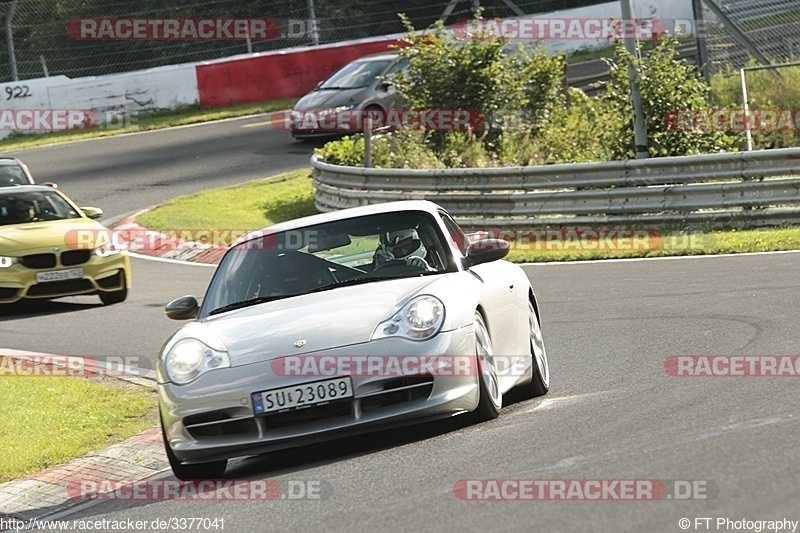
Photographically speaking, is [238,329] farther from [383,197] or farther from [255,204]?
[255,204]

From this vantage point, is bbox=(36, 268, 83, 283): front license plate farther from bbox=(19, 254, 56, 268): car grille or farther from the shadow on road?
the shadow on road

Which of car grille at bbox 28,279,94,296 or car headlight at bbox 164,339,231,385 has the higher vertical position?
car headlight at bbox 164,339,231,385

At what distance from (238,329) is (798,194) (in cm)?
1083

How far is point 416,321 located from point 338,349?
1.48ft

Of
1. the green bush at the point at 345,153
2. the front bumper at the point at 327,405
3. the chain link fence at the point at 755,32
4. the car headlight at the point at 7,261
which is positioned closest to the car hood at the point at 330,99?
the green bush at the point at 345,153

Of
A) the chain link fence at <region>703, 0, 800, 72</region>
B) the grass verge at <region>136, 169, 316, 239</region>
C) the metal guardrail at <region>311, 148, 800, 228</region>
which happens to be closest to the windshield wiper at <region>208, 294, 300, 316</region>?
the metal guardrail at <region>311, 148, 800, 228</region>

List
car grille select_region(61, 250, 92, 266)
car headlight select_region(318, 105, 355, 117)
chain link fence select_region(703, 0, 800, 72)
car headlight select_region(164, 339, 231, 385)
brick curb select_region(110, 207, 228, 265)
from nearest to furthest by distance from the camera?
1. car headlight select_region(164, 339, 231, 385)
2. car grille select_region(61, 250, 92, 266)
3. brick curb select_region(110, 207, 228, 265)
4. chain link fence select_region(703, 0, 800, 72)
5. car headlight select_region(318, 105, 355, 117)

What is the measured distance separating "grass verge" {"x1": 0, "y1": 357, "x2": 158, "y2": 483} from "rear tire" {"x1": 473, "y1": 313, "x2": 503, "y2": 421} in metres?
2.88

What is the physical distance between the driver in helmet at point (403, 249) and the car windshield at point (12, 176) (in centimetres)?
1265

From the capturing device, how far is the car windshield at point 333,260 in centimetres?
837

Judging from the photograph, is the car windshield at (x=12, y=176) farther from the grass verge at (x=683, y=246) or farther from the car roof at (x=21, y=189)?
the grass verge at (x=683, y=246)

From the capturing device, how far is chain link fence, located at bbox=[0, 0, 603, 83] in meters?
30.6

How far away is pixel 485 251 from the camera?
8367 millimetres

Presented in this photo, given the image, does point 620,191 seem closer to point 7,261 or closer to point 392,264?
point 7,261
